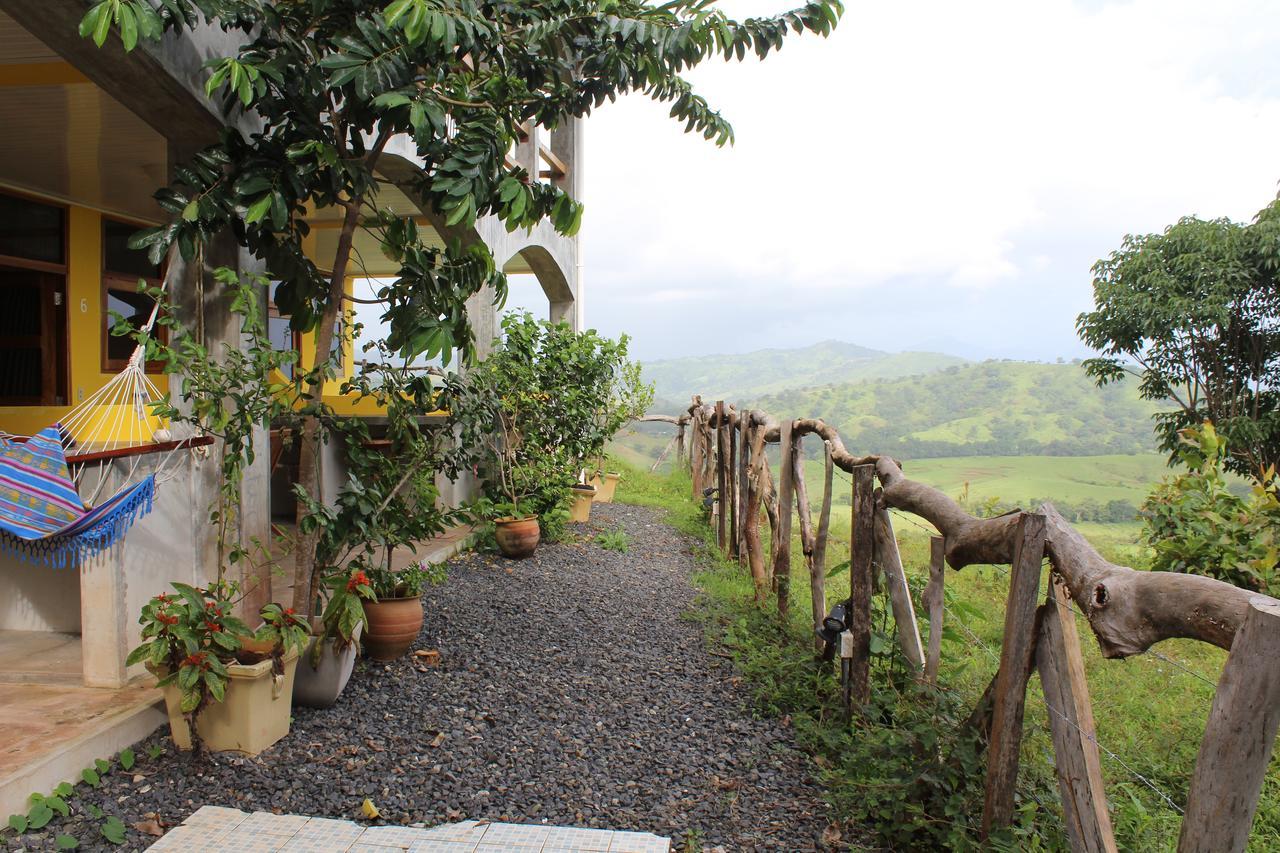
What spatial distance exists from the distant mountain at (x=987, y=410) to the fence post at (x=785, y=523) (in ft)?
33.3

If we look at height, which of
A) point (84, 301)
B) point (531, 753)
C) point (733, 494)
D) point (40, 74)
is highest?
point (40, 74)

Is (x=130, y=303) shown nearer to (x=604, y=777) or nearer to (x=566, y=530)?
(x=566, y=530)

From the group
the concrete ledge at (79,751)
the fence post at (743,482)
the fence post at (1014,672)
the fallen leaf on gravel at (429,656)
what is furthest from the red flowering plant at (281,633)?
the fence post at (743,482)

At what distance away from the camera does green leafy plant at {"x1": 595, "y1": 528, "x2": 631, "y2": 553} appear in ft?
23.5

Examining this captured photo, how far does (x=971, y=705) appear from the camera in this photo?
2.86 m

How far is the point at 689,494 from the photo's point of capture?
39.1ft

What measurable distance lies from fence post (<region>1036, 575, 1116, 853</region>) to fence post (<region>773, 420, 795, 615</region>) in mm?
2643

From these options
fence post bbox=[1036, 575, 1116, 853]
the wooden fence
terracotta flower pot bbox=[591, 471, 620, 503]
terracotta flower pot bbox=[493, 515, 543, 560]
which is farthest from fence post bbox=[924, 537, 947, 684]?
terracotta flower pot bbox=[591, 471, 620, 503]

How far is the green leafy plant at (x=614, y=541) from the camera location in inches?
282

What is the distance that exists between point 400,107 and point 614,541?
486cm

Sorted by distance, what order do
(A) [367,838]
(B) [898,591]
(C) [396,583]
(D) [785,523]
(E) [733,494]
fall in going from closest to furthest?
1. (A) [367,838]
2. (B) [898,591]
3. (C) [396,583]
4. (D) [785,523]
5. (E) [733,494]

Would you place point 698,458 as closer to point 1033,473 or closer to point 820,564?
A: point 1033,473

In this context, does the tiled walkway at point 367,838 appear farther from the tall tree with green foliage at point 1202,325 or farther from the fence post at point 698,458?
the tall tree with green foliage at point 1202,325

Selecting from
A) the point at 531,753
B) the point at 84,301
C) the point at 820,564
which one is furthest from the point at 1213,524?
the point at 84,301
